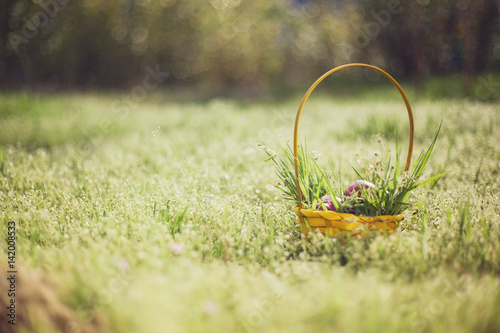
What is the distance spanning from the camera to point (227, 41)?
1262 centimetres

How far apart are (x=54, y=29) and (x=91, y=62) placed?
1.90 m

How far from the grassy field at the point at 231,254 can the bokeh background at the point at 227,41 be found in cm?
793

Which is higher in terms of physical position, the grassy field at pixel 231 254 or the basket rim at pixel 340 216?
the basket rim at pixel 340 216

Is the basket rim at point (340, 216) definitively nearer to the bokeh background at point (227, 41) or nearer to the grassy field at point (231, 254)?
the grassy field at point (231, 254)

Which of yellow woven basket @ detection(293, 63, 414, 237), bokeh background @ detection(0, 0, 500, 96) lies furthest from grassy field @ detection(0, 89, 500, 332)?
bokeh background @ detection(0, 0, 500, 96)

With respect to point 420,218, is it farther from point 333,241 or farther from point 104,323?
point 104,323

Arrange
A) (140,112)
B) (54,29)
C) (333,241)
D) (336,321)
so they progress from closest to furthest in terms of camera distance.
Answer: (336,321) → (333,241) → (140,112) → (54,29)

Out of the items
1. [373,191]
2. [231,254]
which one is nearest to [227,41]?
[373,191]

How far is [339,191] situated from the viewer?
2668 mm

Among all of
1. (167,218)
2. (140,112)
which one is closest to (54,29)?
(140,112)

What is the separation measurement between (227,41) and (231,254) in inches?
464

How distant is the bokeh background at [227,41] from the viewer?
34.1ft

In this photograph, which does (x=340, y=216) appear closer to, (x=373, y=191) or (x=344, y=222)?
(x=344, y=222)

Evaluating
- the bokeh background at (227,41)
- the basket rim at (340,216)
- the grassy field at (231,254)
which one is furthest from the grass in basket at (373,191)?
the bokeh background at (227,41)
